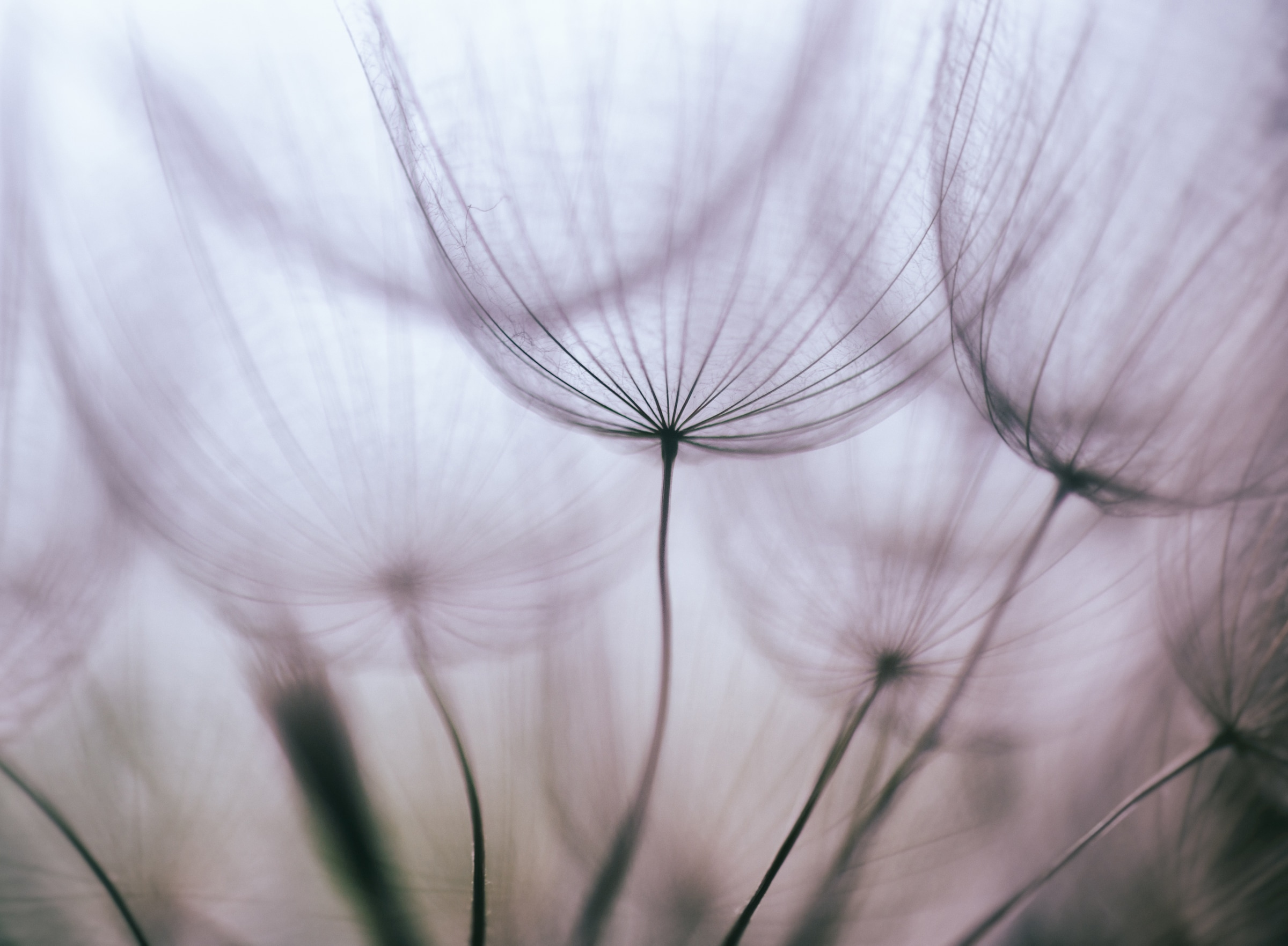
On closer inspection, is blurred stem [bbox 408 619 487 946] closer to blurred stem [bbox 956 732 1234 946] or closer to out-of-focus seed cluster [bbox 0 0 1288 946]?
out-of-focus seed cluster [bbox 0 0 1288 946]

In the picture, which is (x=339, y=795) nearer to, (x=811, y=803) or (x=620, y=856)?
(x=620, y=856)

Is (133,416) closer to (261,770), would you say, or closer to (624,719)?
(261,770)

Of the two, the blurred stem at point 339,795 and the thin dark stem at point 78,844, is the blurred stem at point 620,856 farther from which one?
the thin dark stem at point 78,844

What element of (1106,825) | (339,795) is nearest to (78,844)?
(339,795)

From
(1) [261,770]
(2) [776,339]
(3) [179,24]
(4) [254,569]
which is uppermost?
(3) [179,24]

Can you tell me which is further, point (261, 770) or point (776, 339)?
point (261, 770)

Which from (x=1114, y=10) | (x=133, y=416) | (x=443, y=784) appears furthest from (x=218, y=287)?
(x=1114, y=10)

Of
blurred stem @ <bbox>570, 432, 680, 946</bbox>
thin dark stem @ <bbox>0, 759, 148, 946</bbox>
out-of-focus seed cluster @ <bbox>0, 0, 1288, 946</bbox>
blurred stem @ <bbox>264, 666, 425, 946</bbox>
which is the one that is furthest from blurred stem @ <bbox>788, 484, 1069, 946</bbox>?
thin dark stem @ <bbox>0, 759, 148, 946</bbox>

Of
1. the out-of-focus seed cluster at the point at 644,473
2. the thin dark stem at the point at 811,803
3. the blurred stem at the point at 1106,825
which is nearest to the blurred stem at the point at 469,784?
the out-of-focus seed cluster at the point at 644,473
